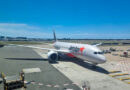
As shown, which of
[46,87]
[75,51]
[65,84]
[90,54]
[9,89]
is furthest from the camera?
[75,51]

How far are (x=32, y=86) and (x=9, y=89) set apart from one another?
93.0 inches

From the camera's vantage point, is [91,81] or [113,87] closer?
[113,87]

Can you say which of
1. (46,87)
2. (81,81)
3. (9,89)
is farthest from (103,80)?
(9,89)

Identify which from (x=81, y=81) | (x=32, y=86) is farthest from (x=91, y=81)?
(x=32, y=86)

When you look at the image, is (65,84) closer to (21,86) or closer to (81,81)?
(81,81)

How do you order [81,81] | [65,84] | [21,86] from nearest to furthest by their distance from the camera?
1. [21,86]
2. [65,84]
3. [81,81]

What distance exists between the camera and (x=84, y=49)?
17625 millimetres

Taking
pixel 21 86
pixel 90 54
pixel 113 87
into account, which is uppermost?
pixel 90 54

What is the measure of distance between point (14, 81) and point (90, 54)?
35.1 ft

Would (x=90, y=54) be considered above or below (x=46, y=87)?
above

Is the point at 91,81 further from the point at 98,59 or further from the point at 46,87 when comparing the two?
the point at 46,87

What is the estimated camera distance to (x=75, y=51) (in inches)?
795

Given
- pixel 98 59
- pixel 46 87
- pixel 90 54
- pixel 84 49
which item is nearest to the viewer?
pixel 46 87

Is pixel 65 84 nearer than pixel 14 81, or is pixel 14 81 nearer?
pixel 14 81
